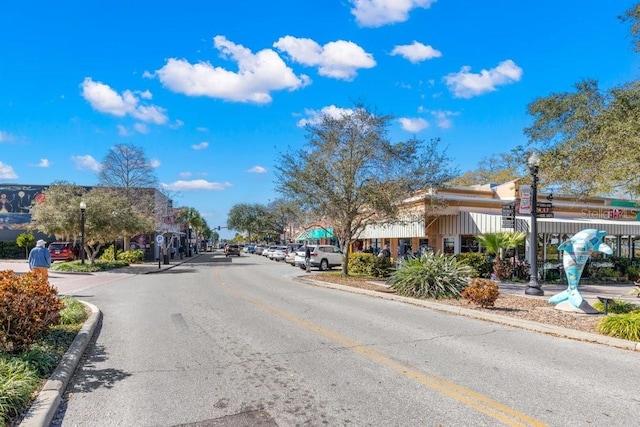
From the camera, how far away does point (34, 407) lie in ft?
15.2

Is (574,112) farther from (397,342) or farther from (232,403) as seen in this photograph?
(232,403)

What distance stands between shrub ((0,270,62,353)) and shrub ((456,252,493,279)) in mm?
18171

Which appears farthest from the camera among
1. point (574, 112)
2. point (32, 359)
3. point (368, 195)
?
point (368, 195)

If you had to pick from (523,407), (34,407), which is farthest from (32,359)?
(523,407)

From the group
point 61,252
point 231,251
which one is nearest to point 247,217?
point 231,251

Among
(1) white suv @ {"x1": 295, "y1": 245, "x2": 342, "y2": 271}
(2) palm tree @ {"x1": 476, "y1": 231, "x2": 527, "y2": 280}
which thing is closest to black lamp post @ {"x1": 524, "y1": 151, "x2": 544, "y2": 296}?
(2) palm tree @ {"x1": 476, "y1": 231, "x2": 527, "y2": 280}

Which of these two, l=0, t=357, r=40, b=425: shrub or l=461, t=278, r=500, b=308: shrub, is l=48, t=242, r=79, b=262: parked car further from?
l=0, t=357, r=40, b=425: shrub

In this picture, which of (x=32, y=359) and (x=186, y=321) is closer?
(x=32, y=359)

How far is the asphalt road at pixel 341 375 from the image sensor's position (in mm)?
4691

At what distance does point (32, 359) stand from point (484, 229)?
21.3m

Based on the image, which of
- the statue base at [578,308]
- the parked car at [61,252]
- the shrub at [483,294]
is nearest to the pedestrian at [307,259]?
the shrub at [483,294]

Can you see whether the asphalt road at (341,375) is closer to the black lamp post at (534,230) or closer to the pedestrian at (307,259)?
the black lamp post at (534,230)

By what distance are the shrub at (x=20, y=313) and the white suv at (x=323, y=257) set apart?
910 inches

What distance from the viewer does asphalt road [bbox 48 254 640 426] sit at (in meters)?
4.69
